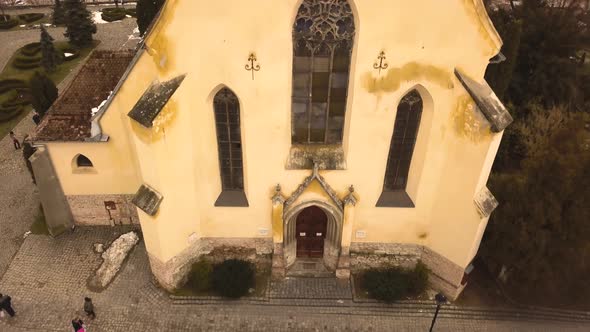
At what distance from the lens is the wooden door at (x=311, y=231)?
21.2 metres

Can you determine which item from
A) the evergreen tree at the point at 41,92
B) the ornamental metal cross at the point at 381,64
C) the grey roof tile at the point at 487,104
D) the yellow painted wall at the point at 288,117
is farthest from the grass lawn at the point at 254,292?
the evergreen tree at the point at 41,92

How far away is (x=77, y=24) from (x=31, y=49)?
16.2 ft

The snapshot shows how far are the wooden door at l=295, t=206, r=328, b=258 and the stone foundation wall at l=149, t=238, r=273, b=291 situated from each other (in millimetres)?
1525

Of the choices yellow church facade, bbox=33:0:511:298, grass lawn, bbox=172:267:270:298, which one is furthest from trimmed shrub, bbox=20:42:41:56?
grass lawn, bbox=172:267:270:298

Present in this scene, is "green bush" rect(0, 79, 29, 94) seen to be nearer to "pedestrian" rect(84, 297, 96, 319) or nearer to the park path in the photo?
the park path

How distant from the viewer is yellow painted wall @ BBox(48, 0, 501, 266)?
50.9ft

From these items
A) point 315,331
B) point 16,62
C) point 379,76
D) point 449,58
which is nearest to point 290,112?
point 379,76

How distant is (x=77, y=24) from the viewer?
4459 centimetres

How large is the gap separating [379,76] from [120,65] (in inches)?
576

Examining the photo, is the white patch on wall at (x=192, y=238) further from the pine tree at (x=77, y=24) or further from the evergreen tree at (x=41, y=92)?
the pine tree at (x=77, y=24)

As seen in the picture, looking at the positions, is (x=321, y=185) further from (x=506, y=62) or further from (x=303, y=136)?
(x=506, y=62)

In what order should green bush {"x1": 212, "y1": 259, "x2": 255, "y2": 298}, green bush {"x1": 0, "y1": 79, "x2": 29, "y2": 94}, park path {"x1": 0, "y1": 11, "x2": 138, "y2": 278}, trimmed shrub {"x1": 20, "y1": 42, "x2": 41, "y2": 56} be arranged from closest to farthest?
1. green bush {"x1": 212, "y1": 259, "x2": 255, "y2": 298}
2. park path {"x1": 0, "y1": 11, "x2": 138, "y2": 278}
3. green bush {"x1": 0, "y1": 79, "x2": 29, "y2": 94}
4. trimmed shrub {"x1": 20, "y1": 42, "x2": 41, "y2": 56}

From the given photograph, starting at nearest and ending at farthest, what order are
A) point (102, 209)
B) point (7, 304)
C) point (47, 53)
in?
point (7, 304), point (102, 209), point (47, 53)

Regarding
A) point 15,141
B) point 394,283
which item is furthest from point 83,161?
point 394,283
